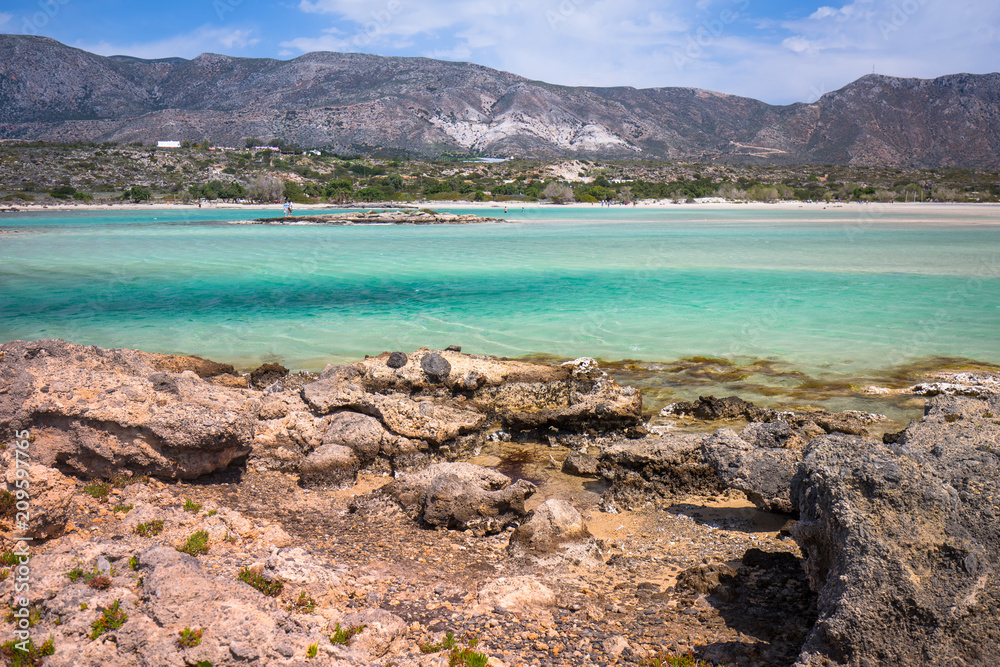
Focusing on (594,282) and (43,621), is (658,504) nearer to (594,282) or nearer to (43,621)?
(43,621)

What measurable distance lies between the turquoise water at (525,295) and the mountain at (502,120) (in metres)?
117

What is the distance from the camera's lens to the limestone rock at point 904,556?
2664 millimetres

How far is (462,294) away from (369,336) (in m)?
5.39

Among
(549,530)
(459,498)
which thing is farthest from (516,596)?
(459,498)

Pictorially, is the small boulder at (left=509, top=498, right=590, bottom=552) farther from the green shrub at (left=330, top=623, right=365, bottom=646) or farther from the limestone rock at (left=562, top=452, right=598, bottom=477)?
the green shrub at (left=330, top=623, right=365, bottom=646)

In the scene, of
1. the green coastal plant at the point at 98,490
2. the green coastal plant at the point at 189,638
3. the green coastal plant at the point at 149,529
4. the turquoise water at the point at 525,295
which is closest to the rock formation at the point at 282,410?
the green coastal plant at the point at 98,490

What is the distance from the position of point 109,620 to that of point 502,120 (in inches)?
7376

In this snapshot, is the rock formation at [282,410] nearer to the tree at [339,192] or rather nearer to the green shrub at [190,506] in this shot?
the green shrub at [190,506]

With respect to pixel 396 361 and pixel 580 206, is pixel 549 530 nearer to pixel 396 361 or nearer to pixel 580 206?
pixel 396 361

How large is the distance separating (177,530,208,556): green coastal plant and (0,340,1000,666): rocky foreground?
12 millimetres

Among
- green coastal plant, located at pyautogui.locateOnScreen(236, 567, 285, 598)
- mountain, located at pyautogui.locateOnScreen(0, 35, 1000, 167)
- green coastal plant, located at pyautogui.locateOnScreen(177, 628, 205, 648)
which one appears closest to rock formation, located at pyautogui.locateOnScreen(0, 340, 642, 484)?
green coastal plant, located at pyautogui.locateOnScreen(236, 567, 285, 598)

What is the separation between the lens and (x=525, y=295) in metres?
16.8

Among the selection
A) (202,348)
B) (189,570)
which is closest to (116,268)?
(202,348)

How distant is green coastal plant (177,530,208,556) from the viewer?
360 centimetres
